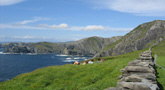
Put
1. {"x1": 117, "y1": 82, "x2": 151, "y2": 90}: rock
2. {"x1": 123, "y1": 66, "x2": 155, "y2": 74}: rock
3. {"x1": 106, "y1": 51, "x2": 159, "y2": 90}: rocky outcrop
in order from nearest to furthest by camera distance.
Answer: {"x1": 117, "y1": 82, "x2": 151, "y2": 90}: rock < {"x1": 106, "y1": 51, "x2": 159, "y2": 90}: rocky outcrop < {"x1": 123, "y1": 66, "x2": 155, "y2": 74}: rock

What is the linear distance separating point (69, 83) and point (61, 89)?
268 cm

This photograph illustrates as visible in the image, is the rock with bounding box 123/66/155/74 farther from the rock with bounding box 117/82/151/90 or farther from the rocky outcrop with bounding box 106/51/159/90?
the rock with bounding box 117/82/151/90

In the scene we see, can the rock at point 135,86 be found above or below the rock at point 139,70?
below

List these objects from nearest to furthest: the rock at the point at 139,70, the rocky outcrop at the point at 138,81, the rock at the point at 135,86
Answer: the rock at the point at 135,86 → the rocky outcrop at the point at 138,81 → the rock at the point at 139,70

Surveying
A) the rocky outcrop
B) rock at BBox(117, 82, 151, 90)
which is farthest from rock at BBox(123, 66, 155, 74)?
rock at BBox(117, 82, 151, 90)

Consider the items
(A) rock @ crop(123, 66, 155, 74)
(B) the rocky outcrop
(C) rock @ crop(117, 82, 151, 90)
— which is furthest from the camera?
(A) rock @ crop(123, 66, 155, 74)

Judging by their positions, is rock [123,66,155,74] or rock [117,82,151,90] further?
rock [123,66,155,74]

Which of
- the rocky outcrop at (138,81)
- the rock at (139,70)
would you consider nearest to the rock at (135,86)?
the rocky outcrop at (138,81)

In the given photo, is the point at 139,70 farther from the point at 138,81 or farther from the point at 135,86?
the point at 135,86

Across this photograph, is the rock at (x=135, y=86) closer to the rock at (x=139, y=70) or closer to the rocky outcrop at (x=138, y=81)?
the rocky outcrop at (x=138, y=81)

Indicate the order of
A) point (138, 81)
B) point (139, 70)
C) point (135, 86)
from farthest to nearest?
1. point (139, 70)
2. point (138, 81)
3. point (135, 86)

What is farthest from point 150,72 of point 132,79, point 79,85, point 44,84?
point 44,84

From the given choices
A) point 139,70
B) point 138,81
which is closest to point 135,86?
point 138,81

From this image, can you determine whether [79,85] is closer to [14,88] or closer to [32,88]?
[32,88]
